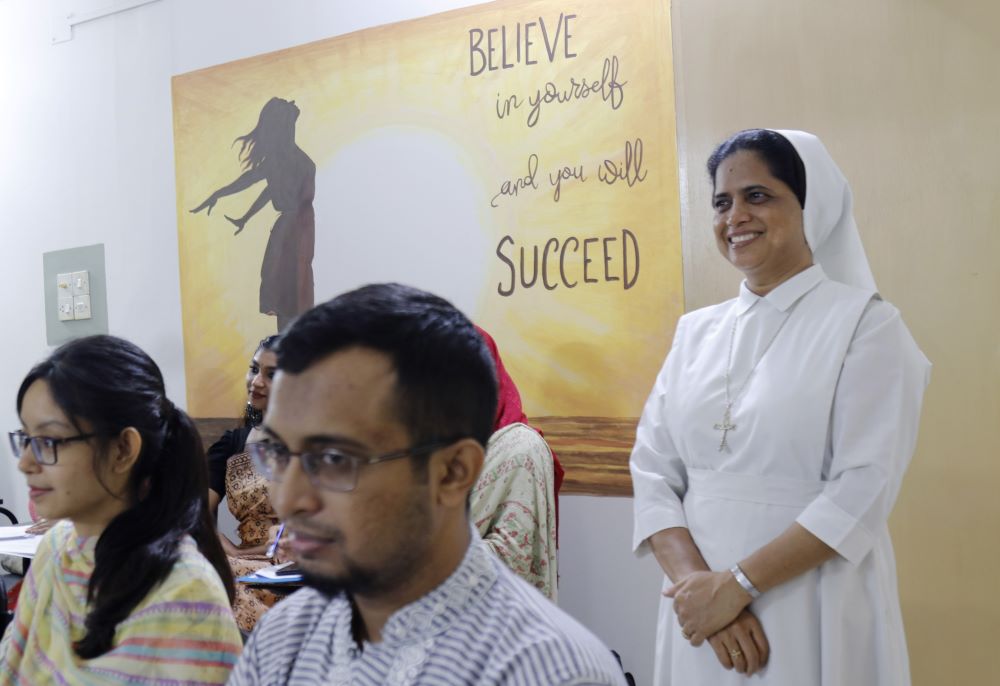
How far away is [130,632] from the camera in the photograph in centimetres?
144

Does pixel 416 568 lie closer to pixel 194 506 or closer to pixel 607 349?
pixel 194 506

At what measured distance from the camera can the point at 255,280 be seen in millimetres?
3908

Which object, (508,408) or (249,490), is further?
(249,490)

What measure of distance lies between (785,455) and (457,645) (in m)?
1.06

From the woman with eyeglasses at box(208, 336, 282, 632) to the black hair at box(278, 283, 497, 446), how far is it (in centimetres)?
204

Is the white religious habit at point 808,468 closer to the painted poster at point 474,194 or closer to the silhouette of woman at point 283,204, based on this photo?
the painted poster at point 474,194

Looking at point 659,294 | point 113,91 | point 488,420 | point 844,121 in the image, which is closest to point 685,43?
point 844,121

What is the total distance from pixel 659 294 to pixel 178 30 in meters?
2.55

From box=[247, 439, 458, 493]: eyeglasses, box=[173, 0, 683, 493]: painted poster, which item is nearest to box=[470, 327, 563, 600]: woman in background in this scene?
box=[173, 0, 683, 493]: painted poster

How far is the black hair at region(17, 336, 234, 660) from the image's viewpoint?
156cm

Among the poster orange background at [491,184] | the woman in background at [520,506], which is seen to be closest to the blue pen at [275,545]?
the woman in background at [520,506]

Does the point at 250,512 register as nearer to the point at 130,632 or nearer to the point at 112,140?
the point at 130,632


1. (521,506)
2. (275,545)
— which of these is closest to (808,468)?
(521,506)

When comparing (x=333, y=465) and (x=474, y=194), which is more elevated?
(x=474, y=194)
